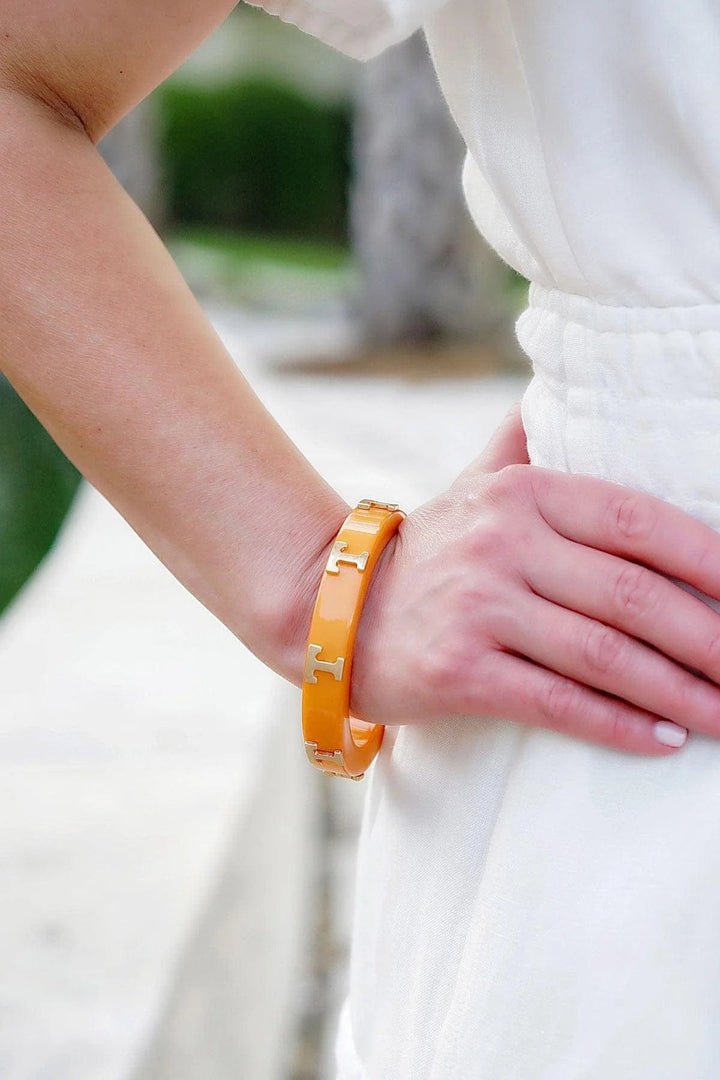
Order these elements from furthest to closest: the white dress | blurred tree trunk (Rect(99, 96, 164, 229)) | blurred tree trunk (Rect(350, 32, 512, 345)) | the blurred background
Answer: blurred tree trunk (Rect(99, 96, 164, 229)), blurred tree trunk (Rect(350, 32, 512, 345)), the blurred background, the white dress

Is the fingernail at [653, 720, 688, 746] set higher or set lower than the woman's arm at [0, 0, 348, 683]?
lower

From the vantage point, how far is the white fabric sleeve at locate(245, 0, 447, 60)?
552 mm

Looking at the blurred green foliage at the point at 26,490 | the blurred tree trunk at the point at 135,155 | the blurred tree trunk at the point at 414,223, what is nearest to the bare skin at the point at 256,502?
the blurred green foliage at the point at 26,490

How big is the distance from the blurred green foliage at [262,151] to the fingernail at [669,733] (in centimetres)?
1156

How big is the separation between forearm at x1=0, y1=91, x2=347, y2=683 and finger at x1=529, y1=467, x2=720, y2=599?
156 mm

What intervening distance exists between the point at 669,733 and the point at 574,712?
0.05 m

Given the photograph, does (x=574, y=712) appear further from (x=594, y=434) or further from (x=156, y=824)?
(x=156, y=824)

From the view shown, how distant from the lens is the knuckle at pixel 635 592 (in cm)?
58

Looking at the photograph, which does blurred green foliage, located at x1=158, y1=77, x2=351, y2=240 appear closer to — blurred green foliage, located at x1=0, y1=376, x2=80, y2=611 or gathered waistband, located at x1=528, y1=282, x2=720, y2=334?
blurred green foliage, located at x1=0, y1=376, x2=80, y2=611

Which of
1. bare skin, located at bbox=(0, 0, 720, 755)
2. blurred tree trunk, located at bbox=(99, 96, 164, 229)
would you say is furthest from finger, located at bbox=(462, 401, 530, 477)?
blurred tree trunk, located at bbox=(99, 96, 164, 229)

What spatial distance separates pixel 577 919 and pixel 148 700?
1.50 m

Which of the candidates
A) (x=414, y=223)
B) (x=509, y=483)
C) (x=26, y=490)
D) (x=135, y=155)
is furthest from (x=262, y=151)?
(x=509, y=483)

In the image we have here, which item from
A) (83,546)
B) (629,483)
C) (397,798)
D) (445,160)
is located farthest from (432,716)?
(445,160)

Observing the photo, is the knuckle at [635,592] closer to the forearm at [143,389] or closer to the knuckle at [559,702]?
the knuckle at [559,702]
